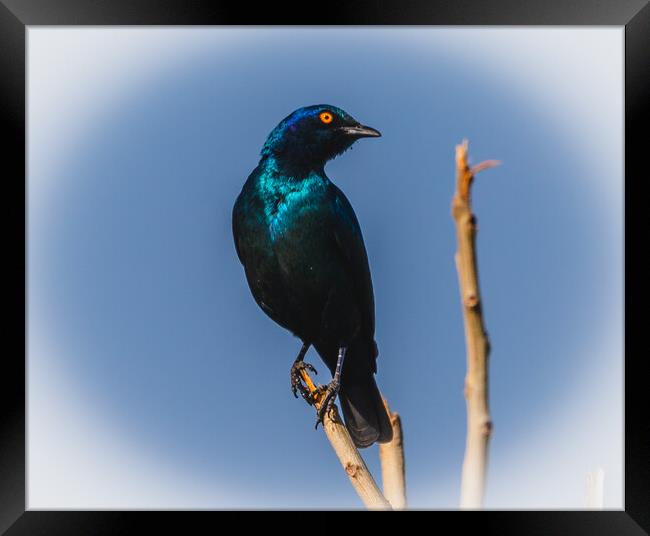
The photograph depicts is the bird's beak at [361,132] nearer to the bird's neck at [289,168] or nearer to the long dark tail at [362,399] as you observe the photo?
the bird's neck at [289,168]

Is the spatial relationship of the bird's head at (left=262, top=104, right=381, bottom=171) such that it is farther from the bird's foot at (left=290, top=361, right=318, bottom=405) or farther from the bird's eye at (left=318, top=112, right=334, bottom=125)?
the bird's foot at (left=290, top=361, right=318, bottom=405)

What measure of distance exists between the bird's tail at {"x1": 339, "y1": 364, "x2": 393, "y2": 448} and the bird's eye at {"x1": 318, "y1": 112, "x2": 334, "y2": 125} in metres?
→ 1.94

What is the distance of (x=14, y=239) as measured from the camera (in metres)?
5.36

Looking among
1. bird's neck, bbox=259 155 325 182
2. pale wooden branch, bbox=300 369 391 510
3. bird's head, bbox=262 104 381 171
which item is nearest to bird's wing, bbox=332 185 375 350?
bird's neck, bbox=259 155 325 182

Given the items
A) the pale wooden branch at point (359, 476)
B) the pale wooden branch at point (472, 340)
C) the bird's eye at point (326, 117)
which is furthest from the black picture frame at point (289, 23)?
the pale wooden branch at point (472, 340)

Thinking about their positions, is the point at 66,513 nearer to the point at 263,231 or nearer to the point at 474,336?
the point at 263,231

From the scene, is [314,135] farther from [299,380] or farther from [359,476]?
[359,476]

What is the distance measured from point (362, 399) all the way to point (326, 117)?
6.69 feet

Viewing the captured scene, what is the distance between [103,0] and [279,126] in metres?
1.51

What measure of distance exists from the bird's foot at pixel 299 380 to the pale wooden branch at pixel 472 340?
11.0ft

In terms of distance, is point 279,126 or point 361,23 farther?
point 279,126

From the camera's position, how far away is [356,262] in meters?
5.73

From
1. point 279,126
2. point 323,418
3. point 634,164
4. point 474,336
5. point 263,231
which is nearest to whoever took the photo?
point 474,336

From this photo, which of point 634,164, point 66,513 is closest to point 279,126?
point 634,164
